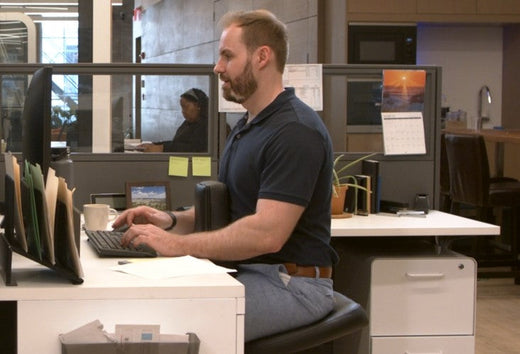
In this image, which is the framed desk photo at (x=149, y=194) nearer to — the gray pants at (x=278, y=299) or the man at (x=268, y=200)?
the man at (x=268, y=200)

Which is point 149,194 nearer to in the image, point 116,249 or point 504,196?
point 116,249

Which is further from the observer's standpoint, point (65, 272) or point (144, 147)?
point (144, 147)

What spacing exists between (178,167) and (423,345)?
43.6 inches

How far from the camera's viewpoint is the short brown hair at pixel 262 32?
252 cm

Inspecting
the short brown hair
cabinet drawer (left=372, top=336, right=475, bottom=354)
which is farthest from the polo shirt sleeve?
cabinet drawer (left=372, top=336, right=475, bottom=354)

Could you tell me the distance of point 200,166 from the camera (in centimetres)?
340

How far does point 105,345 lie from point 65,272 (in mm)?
167

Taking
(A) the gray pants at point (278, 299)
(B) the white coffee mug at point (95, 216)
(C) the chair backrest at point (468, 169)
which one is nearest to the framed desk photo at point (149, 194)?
(B) the white coffee mug at point (95, 216)

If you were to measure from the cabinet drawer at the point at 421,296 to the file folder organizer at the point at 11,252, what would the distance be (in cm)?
127

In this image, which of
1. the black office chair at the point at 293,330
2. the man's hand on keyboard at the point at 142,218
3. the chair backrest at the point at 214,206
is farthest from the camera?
the man's hand on keyboard at the point at 142,218

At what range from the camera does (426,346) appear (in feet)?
9.63

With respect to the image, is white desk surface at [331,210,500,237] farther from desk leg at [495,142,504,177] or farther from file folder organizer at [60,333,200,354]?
desk leg at [495,142,504,177]

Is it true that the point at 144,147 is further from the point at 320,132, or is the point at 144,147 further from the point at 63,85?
the point at 320,132

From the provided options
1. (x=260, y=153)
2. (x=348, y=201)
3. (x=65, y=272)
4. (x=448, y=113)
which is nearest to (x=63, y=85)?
(x=348, y=201)
